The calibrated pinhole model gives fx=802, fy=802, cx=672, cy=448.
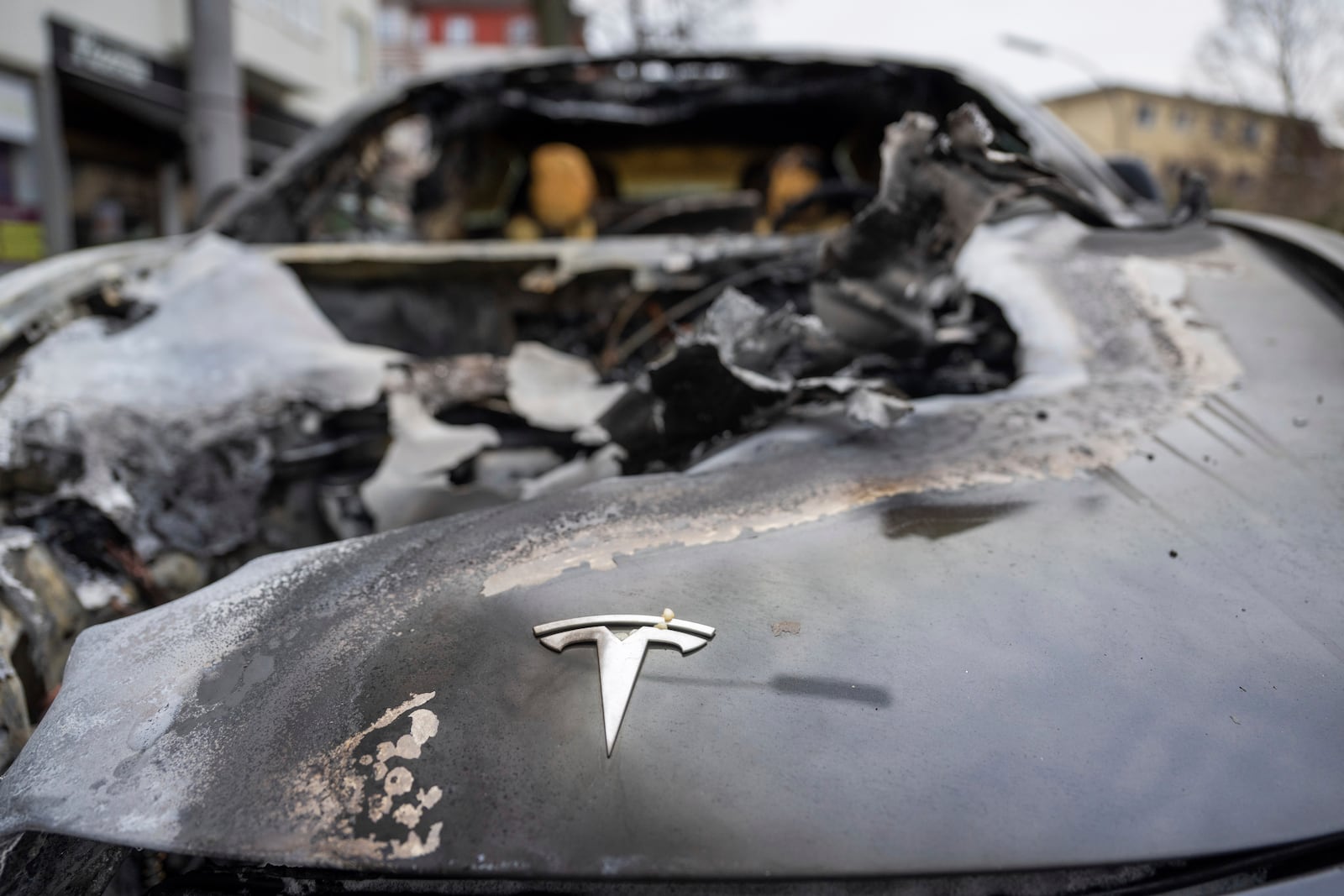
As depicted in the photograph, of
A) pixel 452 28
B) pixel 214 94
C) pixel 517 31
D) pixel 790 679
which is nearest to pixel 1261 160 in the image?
pixel 214 94

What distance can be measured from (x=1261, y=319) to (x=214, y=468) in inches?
76.7

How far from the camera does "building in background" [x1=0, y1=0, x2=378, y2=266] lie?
26.2ft

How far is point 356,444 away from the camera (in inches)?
68.8

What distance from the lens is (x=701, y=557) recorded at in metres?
0.93

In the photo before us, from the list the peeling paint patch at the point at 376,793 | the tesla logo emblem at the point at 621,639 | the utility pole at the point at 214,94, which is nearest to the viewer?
the peeling paint patch at the point at 376,793

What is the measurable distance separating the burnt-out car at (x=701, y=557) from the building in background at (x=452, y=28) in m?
32.3

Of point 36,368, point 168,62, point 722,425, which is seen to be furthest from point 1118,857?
point 168,62

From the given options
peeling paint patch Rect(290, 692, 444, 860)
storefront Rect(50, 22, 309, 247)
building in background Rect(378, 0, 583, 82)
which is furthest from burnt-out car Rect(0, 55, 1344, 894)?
building in background Rect(378, 0, 583, 82)

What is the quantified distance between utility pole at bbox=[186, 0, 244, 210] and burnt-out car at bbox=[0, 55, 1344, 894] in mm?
5978

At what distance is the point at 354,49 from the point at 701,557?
19121 mm

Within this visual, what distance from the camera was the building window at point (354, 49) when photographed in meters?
16.1

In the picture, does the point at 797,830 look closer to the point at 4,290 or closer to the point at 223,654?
the point at 223,654

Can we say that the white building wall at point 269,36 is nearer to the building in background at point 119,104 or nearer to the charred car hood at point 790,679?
the building in background at point 119,104

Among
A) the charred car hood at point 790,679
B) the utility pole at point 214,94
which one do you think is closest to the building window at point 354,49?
the utility pole at point 214,94
